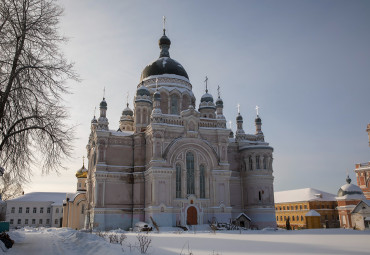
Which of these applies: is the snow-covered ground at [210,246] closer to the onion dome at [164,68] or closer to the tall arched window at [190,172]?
the tall arched window at [190,172]

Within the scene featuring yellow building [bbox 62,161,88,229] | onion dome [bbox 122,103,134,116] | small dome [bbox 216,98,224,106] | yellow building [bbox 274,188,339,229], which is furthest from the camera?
yellow building [bbox 274,188,339,229]

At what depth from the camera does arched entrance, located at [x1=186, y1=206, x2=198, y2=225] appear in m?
33.8

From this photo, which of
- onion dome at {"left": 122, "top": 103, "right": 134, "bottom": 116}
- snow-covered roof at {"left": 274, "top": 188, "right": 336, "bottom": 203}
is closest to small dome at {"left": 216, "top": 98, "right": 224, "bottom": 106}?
onion dome at {"left": 122, "top": 103, "right": 134, "bottom": 116}

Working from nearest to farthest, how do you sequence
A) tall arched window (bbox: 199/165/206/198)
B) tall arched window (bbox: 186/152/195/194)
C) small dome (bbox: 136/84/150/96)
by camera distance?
tall arched window (bbox: 186/152/195/194), tall arched window (bbox: 199/165/206/198), small dome (bbox: 136/84/150/96)

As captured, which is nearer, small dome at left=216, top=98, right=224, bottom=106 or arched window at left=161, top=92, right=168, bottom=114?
small dome at left=216, top=98, right=224, bottom=106

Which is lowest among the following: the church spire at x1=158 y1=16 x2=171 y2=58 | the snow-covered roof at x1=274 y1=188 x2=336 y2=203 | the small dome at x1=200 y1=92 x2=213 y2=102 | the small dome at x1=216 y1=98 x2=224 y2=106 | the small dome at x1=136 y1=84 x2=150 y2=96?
the snow-covered roof at x1=274 y1=188 x2=336 y2=203

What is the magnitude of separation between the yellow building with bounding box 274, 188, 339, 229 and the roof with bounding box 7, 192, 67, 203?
146 feet

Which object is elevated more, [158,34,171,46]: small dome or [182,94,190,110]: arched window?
[158,34,171,46]: small dome

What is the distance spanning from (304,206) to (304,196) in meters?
2.75

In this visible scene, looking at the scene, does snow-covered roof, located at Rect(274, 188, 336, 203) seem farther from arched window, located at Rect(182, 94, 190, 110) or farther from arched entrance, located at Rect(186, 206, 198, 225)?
arched entrance, located at Rect(186, 206, 198, 225)

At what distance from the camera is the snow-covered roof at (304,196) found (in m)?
61.7

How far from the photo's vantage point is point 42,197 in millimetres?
70625

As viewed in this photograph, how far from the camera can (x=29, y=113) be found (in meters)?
12.9

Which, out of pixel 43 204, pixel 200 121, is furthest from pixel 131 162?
pixel 43 204
